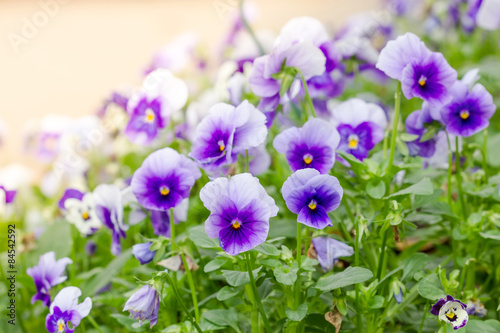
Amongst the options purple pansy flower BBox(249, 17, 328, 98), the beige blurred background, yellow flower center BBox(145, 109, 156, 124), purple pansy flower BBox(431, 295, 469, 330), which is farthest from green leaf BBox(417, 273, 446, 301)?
the beige blurred background

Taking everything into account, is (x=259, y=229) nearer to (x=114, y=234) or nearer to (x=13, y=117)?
(x=114, y=234)

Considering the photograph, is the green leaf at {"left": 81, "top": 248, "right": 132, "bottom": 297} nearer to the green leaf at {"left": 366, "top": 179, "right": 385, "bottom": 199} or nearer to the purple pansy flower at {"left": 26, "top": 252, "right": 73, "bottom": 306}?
the purple pansy flower at {"left": 26, "top": 252, "right": 73, "bottom": 306}

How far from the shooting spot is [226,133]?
841mm

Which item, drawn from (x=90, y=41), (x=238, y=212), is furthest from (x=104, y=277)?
(x=90, y=41)

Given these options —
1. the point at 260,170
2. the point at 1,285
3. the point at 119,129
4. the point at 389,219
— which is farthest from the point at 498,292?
the point at 119,129

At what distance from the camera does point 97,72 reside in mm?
3471

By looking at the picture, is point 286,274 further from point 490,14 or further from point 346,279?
point 490,14

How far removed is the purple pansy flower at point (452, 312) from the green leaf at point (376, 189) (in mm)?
173

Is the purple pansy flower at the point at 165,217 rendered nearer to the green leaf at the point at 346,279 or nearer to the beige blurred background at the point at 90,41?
the green leaf at the point at 346,279

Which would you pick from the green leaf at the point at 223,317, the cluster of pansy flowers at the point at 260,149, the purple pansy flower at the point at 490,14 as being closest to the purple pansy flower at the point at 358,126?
the cluster of pansy flowers at the point at 260,149

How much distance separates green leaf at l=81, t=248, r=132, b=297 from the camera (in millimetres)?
1018

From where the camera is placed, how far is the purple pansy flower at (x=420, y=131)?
95 cm

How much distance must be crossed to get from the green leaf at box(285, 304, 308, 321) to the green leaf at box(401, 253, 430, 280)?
0.18 m

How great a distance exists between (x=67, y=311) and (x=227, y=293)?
24cm
